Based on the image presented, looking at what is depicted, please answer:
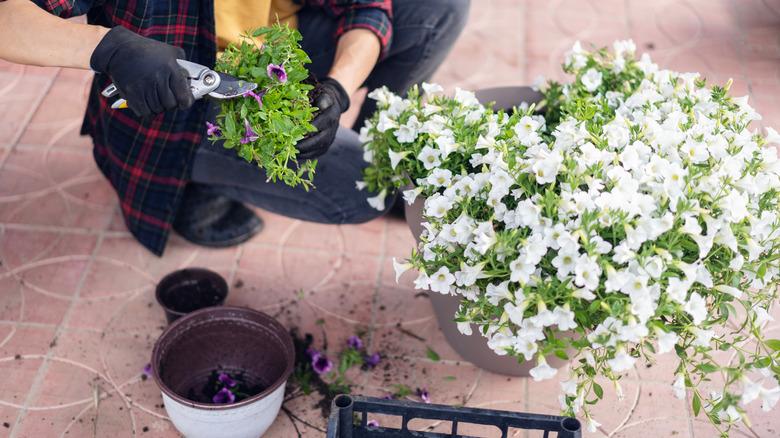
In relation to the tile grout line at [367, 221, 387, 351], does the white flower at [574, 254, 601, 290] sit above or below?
above

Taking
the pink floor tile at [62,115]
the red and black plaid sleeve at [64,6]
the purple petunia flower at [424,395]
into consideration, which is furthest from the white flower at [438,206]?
the pink floor tile at [62,115]

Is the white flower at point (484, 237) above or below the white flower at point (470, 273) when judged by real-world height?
above

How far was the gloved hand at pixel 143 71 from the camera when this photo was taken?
1.62 meters

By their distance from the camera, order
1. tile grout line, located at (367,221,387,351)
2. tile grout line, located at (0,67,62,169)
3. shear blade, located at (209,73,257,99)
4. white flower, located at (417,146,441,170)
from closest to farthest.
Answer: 1. shear blade, located at (209,73,257,99)
2. white flower, located at (417,146,441,170)
3. tile grout line, located at (367,221,387,351)
4. tile grout line, located at (0,67,62,169)

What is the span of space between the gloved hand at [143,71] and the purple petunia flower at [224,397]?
0.70m

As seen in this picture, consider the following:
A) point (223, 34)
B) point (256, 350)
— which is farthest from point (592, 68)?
point (256, 350)

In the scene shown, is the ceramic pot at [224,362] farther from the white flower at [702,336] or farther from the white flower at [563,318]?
the white flower at [702,336]

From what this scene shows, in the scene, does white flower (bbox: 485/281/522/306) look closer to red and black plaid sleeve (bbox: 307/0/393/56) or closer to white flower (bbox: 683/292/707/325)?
white flower (bbox: 683/292/707/325)

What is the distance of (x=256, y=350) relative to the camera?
2025mm

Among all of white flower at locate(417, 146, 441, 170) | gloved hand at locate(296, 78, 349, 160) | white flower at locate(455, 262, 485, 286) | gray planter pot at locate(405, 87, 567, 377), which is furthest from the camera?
gray planter pot at locate(405, 87, 567, 377)

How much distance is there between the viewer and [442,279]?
160cm

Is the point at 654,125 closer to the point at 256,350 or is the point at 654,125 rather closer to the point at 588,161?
the point at 588,161

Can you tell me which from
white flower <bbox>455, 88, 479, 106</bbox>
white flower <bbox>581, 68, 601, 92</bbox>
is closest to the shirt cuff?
white flower <bbox>455, 88, 479, 106</bbox>

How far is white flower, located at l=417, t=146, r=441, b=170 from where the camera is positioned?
Answer: 5.66 ft
